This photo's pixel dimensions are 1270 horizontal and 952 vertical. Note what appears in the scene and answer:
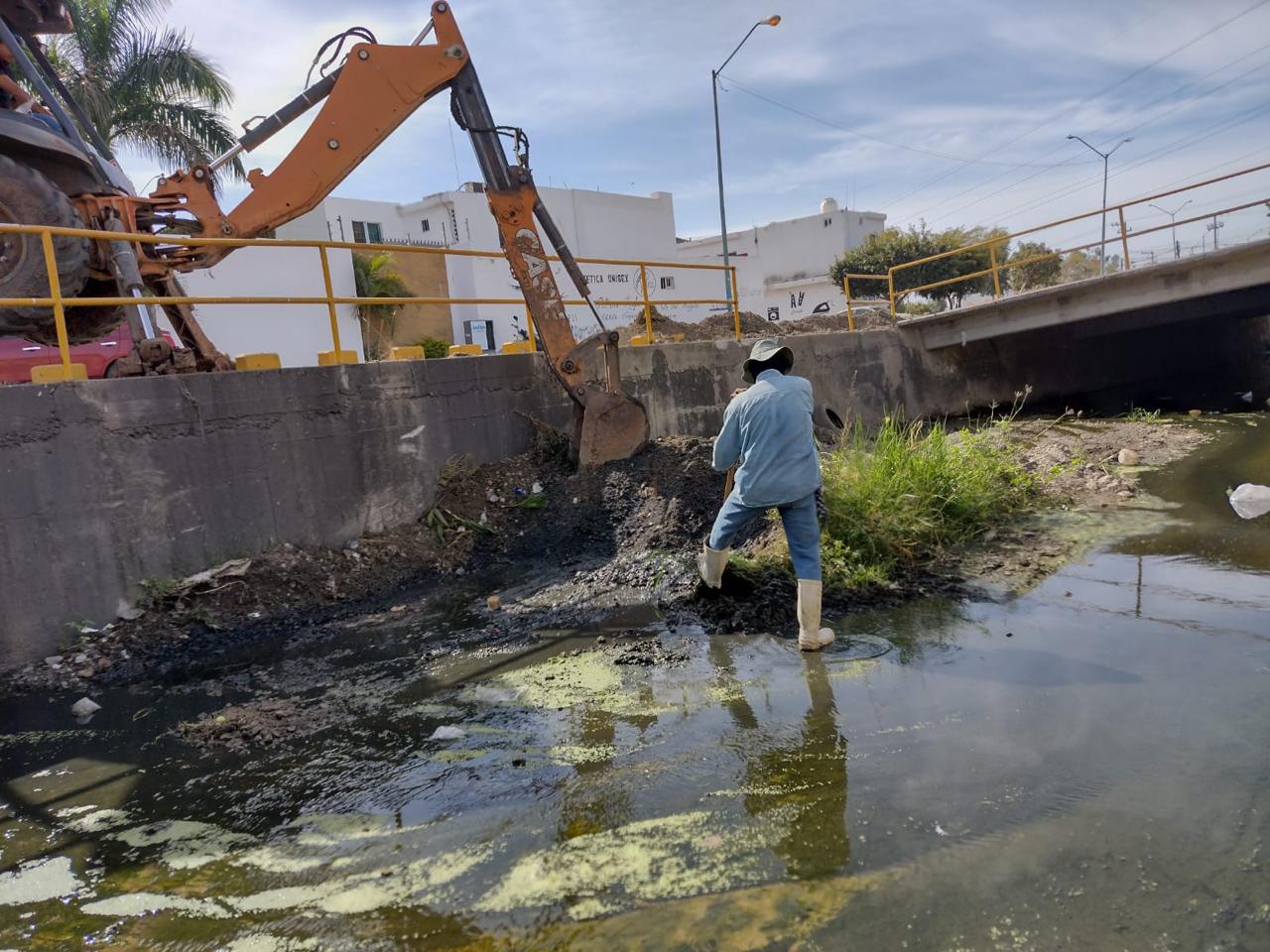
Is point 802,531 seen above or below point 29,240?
below

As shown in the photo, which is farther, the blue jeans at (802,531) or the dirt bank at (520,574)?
the dirt bank at (520,574)

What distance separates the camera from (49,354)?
8.48 m

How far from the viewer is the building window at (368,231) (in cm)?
3403

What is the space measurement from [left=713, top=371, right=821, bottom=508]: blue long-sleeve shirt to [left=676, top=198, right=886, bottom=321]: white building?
136 ft

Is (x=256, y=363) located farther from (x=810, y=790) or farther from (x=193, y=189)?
(x=810, y=790)

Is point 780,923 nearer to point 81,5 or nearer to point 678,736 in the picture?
point 678,736

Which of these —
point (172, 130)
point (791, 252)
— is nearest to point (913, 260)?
point (791, 252)

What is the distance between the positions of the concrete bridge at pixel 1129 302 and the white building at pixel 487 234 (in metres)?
16.1

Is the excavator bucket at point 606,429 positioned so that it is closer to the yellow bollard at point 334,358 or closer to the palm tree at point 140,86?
the yellow bollard at point 334,358

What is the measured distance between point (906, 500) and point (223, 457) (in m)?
5.62

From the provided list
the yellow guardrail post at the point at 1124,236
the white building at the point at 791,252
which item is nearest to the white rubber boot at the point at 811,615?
the yellow guardrail post at the point at 1124,236

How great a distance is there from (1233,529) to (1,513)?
9.35 m

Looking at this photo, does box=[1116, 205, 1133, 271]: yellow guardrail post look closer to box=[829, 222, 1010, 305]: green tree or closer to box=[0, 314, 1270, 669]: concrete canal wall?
box=[0, 314, 1270, 669]: concrete canal wall

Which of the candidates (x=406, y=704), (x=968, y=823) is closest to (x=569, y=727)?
(x=406, y=704)
